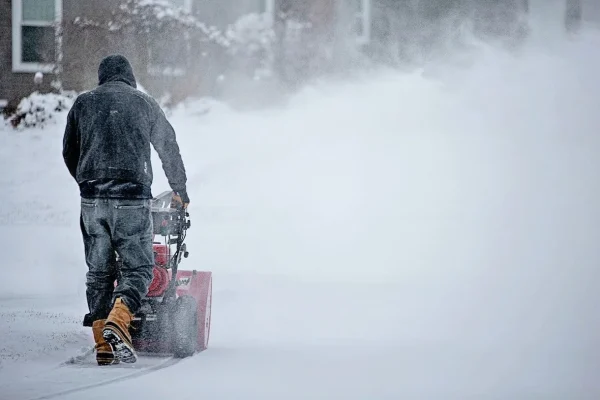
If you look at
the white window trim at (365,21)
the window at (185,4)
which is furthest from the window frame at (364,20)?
the window at (185,4)

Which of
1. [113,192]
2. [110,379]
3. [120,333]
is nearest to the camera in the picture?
[110,379]

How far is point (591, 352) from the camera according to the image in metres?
3.08

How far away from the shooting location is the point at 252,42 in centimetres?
438

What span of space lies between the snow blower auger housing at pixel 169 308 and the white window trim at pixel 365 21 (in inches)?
71.1

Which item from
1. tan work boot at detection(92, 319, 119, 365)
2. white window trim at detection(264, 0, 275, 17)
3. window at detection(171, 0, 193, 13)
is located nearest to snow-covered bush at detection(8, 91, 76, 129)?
window at detection(171, 0, 193, 13)

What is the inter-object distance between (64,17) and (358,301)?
1.76 metres

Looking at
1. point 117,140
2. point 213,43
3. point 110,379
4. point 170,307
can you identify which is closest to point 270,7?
point 213,43

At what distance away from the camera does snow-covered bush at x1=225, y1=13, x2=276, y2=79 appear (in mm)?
4363

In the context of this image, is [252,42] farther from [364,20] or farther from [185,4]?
[364,20]

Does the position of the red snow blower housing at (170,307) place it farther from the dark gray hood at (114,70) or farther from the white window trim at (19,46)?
the white window trim at (19,46)

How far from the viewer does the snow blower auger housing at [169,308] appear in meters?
2.80

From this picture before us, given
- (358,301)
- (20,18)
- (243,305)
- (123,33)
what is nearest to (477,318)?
(358,301)

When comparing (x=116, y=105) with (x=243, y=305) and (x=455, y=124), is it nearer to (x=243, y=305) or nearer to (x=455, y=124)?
(x=243, y=305)

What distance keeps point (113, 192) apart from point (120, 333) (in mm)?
389
